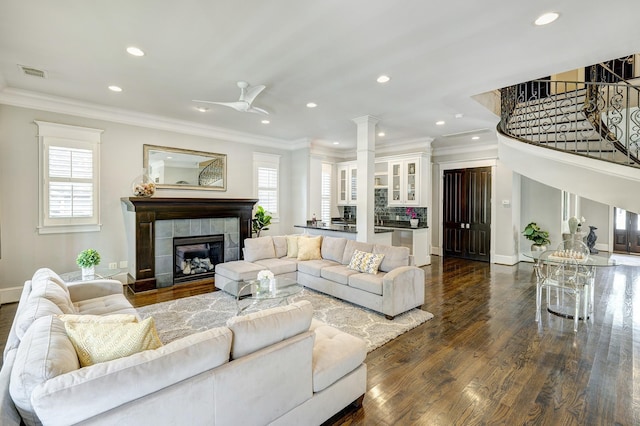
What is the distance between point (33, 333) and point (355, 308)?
3.35 metres

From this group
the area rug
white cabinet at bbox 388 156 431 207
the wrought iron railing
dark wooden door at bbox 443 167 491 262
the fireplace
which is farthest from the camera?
dark wooden door at bbox 443 167 491 262

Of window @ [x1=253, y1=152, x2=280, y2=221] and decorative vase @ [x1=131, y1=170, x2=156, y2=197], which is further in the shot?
window @ [x1=253, y1=152, x2=280, y2=221]

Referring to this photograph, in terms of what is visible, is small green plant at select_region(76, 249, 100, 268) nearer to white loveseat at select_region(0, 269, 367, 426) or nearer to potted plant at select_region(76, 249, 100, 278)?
potted plant at select_region(76, 249, 100, 278)

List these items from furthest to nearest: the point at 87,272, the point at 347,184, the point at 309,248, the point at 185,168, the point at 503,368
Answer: the point at 347,184, the point at 185,168, the point at 309,248, the point at 87,272, the point at 503,368

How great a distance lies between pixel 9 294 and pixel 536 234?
9901 mm

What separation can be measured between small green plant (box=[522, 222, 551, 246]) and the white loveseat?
6525 millimetres

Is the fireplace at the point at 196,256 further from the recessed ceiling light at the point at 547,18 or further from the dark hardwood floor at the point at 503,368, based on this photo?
the recessed ceiling light at the point at 547,18

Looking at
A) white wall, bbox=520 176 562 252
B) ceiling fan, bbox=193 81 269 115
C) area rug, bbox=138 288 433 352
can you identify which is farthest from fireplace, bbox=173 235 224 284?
white wall, bbox=520 176 562 252

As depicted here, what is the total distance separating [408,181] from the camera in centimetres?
729

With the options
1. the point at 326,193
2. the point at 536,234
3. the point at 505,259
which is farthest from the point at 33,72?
the point at 536,234

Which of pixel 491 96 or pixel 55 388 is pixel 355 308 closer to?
pixel 55 388

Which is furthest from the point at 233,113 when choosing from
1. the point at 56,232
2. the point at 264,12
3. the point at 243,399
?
the point at 243,399

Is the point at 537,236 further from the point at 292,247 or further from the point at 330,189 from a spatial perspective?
the point at 292,247

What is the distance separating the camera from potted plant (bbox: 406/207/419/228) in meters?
7.03
